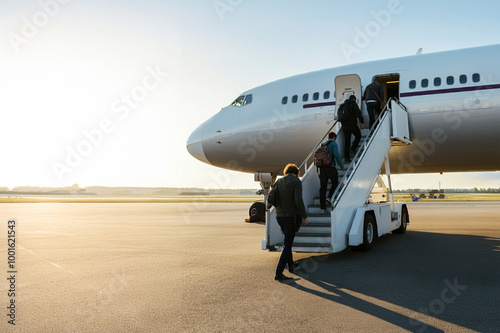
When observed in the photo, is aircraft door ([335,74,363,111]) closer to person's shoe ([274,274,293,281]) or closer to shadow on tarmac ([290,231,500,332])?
shadow on tarmac ([290,231,500,332])

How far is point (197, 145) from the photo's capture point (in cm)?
1493

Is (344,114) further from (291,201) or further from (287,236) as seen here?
(287,236)

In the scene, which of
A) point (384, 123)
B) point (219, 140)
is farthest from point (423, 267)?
point (219, 140)

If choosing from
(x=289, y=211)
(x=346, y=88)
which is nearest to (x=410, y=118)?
(x=346, y=88)

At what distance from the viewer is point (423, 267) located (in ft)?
21.4

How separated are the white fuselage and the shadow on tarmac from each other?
297 cm

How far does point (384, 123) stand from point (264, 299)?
6.38m

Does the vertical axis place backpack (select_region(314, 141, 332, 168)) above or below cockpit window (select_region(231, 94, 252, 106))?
below

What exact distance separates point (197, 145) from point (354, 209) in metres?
8.18

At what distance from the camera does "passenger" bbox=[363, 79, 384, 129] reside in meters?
10.6

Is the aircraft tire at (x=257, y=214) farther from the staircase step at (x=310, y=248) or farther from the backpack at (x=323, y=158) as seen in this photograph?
the staircase step at (x=310, y=248)

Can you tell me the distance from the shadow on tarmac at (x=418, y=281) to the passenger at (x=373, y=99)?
3632 millimetres

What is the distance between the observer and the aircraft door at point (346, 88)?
11.4 metres

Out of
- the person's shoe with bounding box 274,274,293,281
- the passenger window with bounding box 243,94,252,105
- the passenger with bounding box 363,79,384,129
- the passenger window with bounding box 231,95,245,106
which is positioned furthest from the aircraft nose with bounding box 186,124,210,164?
the person's shoe with bounding box 274,274,293,281
